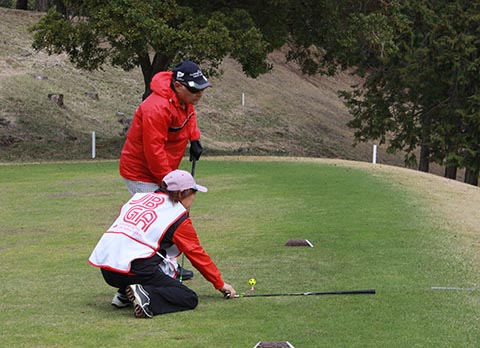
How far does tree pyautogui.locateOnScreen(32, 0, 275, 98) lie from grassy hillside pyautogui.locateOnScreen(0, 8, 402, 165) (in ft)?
13.6

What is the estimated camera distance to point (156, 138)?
362 inches

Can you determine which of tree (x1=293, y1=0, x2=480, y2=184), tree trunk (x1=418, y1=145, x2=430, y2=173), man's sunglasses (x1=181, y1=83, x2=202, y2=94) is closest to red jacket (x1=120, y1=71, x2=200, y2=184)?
man's sunglasses (x1=181, y1=83, x2=202, y2=94)

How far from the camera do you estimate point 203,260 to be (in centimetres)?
822

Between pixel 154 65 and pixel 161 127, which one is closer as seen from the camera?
pixel 161 127

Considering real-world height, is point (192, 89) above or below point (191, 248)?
above

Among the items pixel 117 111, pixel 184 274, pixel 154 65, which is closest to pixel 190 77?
pixel 184 274

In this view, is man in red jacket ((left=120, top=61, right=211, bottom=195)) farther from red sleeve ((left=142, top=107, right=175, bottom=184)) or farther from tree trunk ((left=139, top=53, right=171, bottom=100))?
tree trunk ((left=139, top=53, right=171, bottom=100))

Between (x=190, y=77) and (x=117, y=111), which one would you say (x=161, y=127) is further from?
(x=117, y=111)

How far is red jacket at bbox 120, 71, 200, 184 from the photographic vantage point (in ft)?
30.1

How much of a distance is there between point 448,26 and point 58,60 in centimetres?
1963

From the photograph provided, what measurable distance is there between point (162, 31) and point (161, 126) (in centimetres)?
2152

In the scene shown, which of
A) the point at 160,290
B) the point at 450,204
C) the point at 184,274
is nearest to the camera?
the point at 160,290

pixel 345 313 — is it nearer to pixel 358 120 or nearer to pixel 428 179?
pixel 428 179

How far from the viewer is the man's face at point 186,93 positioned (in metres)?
9.14
